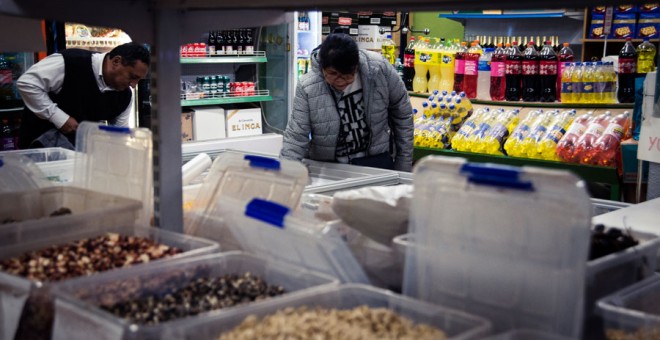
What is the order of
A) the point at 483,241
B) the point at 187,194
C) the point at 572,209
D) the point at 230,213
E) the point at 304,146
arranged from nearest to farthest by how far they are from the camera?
the point at 572,209
the point at 483,241
the point at 230,213
the point at 187,194
the point at 304,146

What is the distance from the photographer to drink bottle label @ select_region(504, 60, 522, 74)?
17.4 ft

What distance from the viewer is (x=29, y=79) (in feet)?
12.9

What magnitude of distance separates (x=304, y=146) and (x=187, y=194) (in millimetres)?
1896

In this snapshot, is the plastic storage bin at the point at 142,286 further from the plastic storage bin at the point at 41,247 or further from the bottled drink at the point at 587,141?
the bottled drink at the point at 587,141

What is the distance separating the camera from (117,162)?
6.59 ft

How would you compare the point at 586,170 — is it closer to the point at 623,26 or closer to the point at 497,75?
the point at 497,75

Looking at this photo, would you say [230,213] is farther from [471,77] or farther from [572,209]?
[471,77]

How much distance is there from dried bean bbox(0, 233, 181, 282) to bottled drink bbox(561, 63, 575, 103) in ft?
Answer: 13.0

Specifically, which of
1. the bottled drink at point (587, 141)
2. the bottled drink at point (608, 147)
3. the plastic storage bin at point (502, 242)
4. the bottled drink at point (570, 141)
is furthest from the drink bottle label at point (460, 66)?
the plastic storage bin at point (502, 242)

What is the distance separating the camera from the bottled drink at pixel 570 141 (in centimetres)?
462

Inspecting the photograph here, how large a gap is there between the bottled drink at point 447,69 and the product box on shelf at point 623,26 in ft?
8.32

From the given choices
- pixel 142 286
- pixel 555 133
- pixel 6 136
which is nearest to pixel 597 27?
pixel 555 133

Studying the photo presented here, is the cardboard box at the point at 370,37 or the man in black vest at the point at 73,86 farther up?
the cardboard box at the point at 370,37

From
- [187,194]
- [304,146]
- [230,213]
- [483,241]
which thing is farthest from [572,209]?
[304,146]
